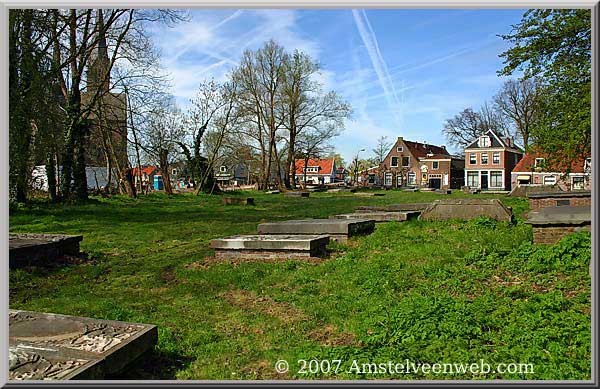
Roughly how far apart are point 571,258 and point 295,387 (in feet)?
17.9

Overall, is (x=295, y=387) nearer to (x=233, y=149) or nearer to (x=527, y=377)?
(x=527, y=377)

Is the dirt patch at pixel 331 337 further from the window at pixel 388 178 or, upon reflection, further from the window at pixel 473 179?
the window at pixel 388 178

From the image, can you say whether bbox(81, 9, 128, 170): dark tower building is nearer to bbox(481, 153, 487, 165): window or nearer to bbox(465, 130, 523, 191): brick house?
bbox(465, 130, 523, 191): brick house

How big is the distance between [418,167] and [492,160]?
1471cm

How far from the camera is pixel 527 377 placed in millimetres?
3828

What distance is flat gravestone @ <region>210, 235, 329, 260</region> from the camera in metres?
9.09

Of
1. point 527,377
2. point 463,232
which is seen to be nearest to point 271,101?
point 463,232

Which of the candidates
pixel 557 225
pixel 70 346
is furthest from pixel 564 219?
pixel 70 346

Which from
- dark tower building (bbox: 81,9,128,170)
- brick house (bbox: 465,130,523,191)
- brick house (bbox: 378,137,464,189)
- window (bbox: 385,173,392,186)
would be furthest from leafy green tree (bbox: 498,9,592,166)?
window (bbox: 385,173,392,186)

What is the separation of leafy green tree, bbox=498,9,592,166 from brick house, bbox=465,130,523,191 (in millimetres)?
51147

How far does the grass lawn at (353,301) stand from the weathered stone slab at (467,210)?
50.8 inches

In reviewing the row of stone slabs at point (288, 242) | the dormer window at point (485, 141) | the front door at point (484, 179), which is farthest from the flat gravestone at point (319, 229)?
the dormer window at point (485, 141)

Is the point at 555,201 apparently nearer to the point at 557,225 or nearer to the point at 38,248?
the point at 557,225

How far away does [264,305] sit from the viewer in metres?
6.49
